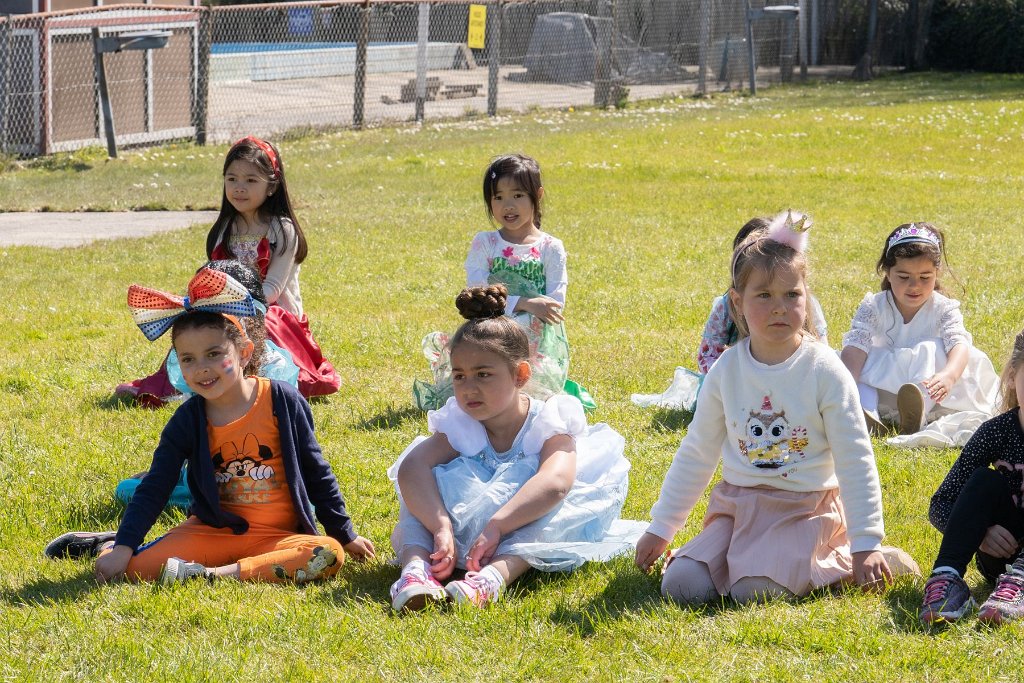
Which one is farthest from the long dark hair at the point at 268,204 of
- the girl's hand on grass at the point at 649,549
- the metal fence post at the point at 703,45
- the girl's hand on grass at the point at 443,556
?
the metal fence post at the point at 703,45

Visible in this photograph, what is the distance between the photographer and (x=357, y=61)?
18172 mm

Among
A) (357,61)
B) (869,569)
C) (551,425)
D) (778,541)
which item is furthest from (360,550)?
(357,61)

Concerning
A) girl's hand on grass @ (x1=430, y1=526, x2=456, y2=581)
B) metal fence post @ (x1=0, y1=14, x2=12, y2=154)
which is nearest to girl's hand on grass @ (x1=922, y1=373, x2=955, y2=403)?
girl's hand on grass @ (x1=430, y1=526, x2=456, y2=581)

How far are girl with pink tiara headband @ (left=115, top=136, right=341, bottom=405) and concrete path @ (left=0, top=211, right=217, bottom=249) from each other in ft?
15.2

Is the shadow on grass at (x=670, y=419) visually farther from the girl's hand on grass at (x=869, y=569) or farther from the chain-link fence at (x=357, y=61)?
the chain-link fence at (x=357, y=61)

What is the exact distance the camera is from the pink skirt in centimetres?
371

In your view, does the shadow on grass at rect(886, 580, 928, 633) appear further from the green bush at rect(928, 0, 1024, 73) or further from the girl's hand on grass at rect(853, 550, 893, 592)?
the green bush at rect(928, 0, 1024, 73)

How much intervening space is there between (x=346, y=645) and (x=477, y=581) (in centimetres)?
48

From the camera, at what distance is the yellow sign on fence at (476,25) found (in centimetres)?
2112

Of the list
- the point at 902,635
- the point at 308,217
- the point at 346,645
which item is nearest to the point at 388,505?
the point at 346,645

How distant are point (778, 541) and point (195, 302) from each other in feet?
6.46

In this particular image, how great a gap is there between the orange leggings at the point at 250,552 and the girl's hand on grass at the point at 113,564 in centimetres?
3

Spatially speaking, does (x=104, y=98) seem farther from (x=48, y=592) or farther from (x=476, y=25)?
(x=48, y=592)

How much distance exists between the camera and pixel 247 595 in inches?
150
